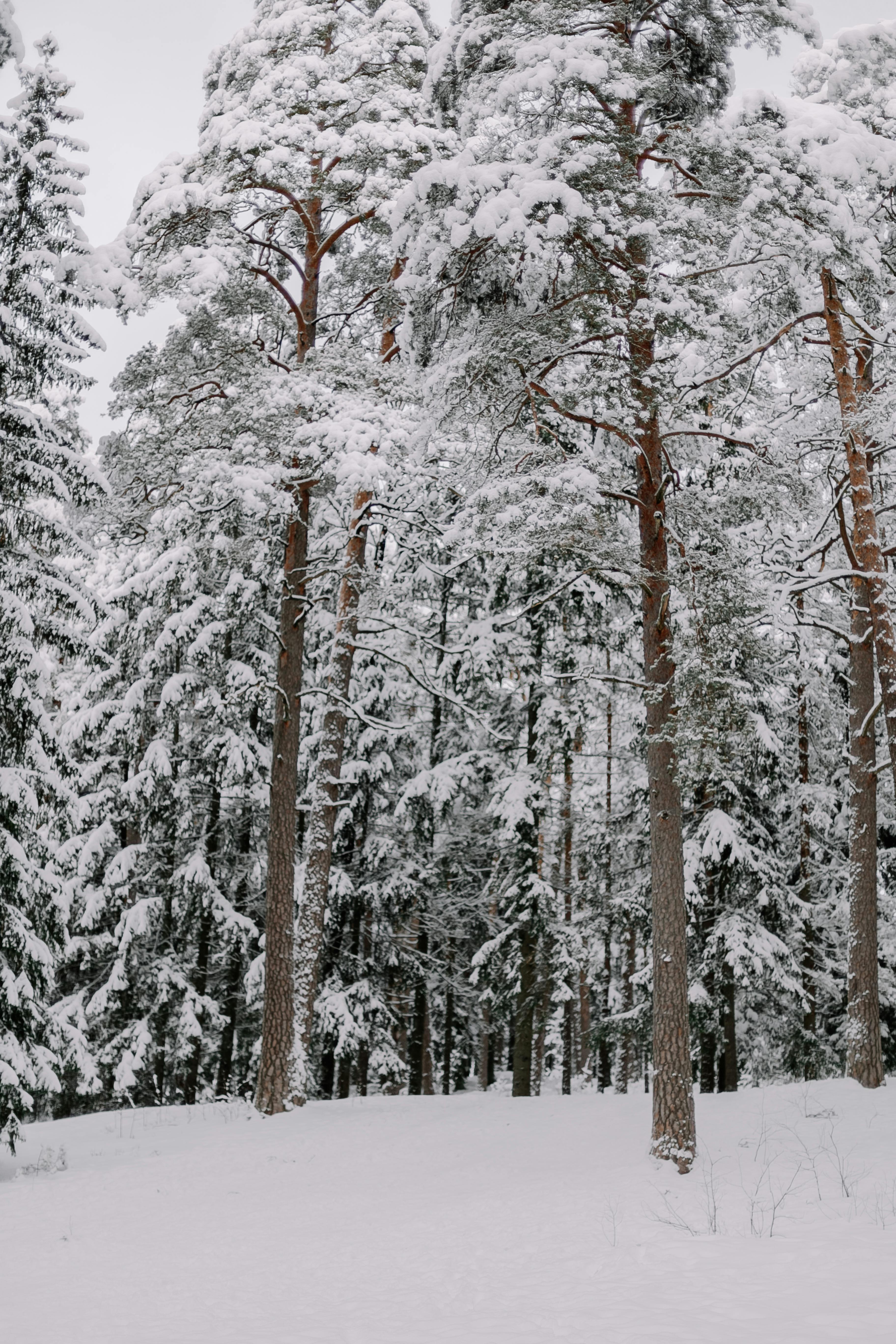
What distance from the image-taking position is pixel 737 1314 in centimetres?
477

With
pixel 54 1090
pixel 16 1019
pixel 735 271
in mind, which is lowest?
pixel 54 1090

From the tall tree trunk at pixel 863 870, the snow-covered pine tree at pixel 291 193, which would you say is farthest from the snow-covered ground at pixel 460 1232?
the snow-covered pine tree at pixel 291 193

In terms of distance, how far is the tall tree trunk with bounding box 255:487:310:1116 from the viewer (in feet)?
39.1

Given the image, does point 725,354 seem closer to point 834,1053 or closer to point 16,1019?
point 16,1019

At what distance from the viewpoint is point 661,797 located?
9430 millimetres

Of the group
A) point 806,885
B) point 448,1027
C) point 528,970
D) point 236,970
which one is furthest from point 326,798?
point 448,1027

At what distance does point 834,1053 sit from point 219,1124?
37.0 ft

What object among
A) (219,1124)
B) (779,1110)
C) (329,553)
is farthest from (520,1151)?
(329,553)

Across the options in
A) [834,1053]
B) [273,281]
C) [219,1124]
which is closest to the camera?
[219,1124]

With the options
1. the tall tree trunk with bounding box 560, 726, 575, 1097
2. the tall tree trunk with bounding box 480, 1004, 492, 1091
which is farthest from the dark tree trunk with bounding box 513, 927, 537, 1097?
the tall tree trunk with bounding box 480, 1004, 492, 1091

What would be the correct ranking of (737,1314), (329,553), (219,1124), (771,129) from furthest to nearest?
(329,553), (219,1124), (771,129), (737,1314)

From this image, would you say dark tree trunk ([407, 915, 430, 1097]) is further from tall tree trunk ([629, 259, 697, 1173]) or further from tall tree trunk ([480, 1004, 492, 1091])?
tall tree trunk ([629, 259, 697, 1173])

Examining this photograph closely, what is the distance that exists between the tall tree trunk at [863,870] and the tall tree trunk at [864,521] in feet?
4.20

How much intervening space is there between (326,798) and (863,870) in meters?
7.48
